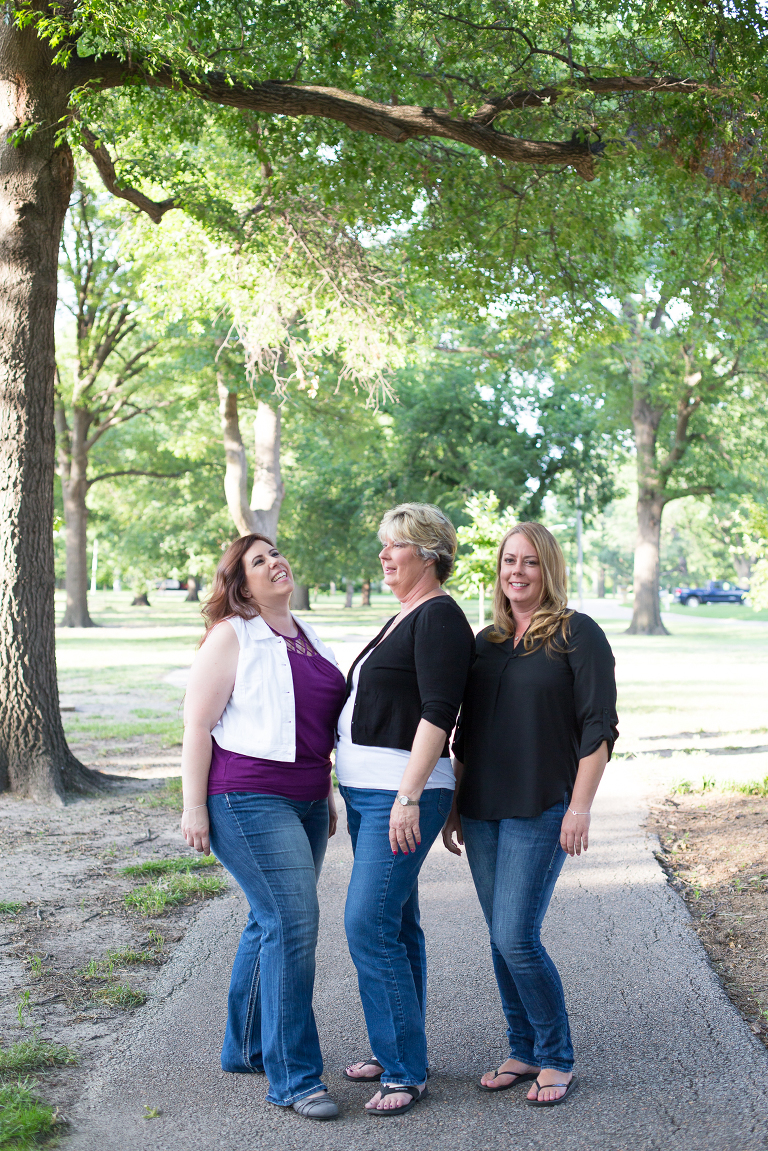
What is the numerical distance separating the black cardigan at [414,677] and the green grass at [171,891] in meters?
2.74

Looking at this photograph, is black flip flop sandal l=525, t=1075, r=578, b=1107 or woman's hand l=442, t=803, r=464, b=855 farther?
woman's hand l=442, t=803, r=464, b=855

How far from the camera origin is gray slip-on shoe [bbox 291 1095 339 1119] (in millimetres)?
3232

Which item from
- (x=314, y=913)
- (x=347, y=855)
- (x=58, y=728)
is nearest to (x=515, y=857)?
(x=314, y=913)

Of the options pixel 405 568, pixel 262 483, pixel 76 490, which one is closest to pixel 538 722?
pixel 405 568

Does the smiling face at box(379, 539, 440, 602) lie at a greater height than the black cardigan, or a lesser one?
greater

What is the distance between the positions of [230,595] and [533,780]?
124 cm

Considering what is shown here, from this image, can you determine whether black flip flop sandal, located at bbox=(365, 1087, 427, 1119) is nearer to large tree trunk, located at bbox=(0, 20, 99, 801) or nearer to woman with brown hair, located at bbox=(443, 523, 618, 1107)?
woman with brown hair, located at bbox=(443, 523, 618, 1107)

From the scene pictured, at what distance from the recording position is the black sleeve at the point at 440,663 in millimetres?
3223

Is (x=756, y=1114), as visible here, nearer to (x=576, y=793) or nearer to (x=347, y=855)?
(x=576, y=793)

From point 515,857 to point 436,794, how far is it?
336mm

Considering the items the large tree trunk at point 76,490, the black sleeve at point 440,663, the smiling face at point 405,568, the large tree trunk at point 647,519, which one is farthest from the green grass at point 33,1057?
the large tree trunk at point 647,519

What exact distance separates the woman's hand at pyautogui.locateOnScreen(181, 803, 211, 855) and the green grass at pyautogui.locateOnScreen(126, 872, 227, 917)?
2.27 metres

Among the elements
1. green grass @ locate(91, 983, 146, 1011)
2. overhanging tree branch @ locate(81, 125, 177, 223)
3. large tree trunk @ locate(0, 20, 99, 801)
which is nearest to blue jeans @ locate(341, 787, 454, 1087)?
green grass @ locate(91, 983, 146, 1011)

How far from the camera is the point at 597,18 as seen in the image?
859 cm
